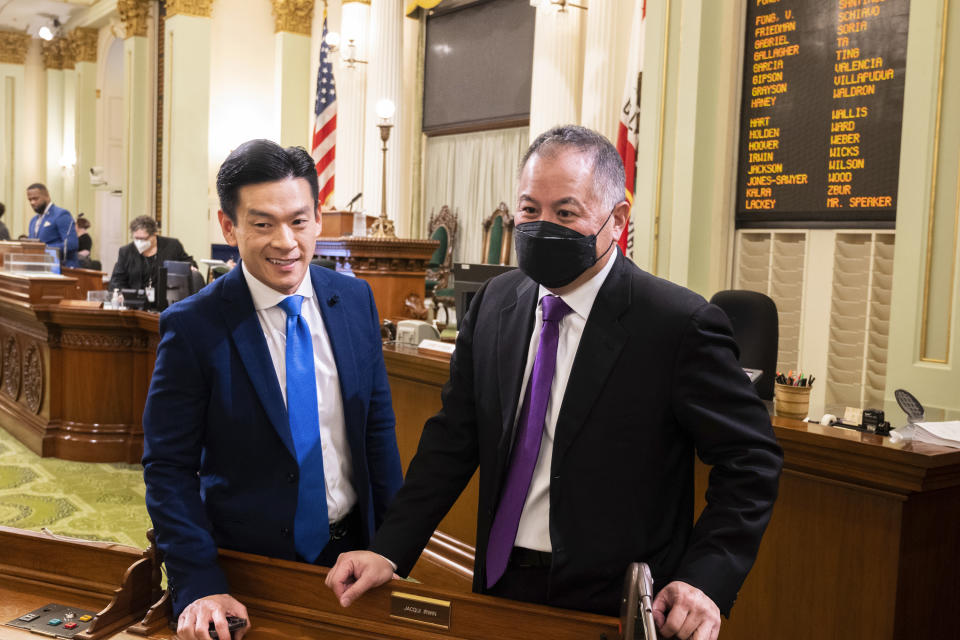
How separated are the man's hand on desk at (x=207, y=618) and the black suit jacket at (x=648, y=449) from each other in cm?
44

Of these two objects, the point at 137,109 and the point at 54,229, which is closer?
the point at 54,229

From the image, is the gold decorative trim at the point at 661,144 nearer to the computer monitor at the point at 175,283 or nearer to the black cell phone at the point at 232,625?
the computer monitor at the point at 175,283

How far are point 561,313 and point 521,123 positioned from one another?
9407 mm

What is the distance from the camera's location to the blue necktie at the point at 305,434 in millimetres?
1610

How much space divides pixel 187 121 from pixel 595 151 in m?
12.0

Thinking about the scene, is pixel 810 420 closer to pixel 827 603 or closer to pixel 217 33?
pixel 827 603

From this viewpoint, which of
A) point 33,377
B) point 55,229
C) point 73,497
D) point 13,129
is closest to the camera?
point 73,497

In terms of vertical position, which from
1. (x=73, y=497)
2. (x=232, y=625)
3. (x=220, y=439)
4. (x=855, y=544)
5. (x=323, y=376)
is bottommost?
(x=73, y=497)

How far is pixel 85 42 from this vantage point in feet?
55.4

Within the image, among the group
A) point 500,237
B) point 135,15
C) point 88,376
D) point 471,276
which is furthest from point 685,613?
point 135,15

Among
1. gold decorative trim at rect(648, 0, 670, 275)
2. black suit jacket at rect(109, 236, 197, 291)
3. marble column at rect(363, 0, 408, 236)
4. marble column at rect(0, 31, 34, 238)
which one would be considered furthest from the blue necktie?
marble column at rect(0, 31, 34, 238)

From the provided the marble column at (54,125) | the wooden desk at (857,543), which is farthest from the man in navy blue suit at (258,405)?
the marble column at (54,125)

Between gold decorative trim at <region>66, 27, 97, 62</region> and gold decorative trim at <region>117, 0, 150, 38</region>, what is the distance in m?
3.80

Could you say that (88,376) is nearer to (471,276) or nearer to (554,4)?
(471,276)
